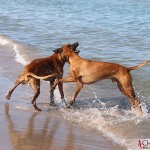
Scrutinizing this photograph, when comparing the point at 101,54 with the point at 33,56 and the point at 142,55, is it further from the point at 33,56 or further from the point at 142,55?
the point at 33,56

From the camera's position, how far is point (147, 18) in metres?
22.5

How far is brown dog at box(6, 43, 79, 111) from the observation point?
7.87m

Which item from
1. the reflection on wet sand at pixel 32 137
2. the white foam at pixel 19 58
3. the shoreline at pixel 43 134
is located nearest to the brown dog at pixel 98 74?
the shoreline at pixel 43 134

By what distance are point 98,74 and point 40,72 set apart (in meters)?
1.12

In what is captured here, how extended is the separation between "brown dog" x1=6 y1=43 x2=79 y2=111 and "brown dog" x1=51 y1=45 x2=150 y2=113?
0.17 m

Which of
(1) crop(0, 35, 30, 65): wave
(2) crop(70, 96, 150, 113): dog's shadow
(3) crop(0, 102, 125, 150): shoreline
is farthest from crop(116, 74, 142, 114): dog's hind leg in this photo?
(1) crop(0, 35, 30, 65): wave

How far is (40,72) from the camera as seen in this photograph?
316 inches

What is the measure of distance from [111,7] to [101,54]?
1599 centimetres

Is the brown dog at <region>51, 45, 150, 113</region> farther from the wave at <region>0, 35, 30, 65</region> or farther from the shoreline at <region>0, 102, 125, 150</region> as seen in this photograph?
the wave at <region>0, 35, 30, 65</region>

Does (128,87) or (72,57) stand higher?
(72,57)

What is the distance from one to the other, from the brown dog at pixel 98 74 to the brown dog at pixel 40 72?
0.17 metres

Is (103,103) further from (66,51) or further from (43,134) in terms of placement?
(43,134)

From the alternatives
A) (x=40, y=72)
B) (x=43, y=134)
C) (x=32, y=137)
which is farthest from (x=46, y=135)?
(x=40, y=72)

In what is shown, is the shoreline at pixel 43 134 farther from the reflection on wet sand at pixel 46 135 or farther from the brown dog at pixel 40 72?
the brown dog at pixel 40 72
